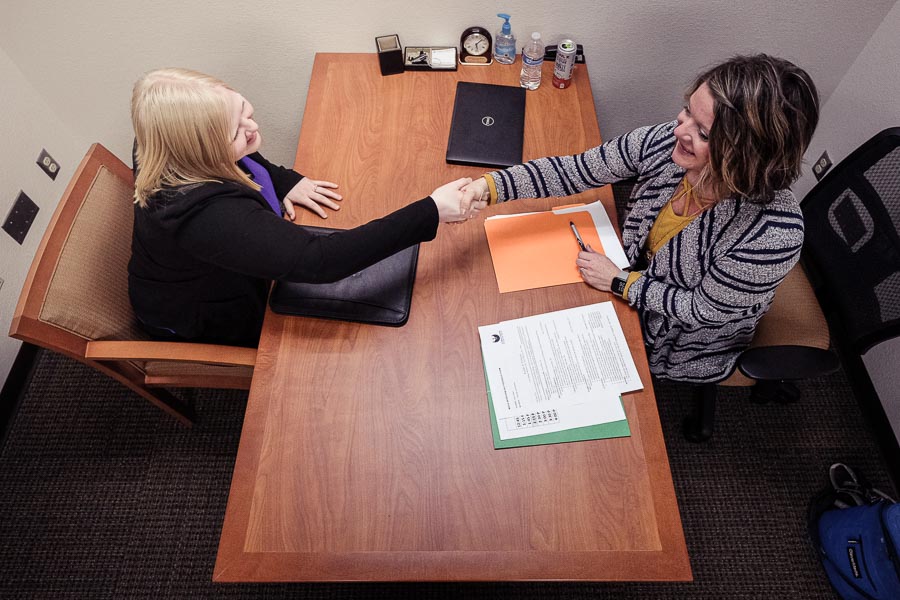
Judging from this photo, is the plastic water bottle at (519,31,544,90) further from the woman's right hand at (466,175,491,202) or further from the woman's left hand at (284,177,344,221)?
the woman's left hand at (284,177,344,221)

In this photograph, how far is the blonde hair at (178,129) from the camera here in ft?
3.59

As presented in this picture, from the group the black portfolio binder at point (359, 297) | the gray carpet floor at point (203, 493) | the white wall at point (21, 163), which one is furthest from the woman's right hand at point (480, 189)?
the white wall at point (21, 163)

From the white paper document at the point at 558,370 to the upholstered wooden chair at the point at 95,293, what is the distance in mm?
604

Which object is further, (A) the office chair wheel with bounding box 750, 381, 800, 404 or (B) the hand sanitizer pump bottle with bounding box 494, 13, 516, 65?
(A) the office chair wheel with bounding box 750, 381, 800, 404

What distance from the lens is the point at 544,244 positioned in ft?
4.50

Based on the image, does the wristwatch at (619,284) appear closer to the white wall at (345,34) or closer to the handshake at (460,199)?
the handshake at (460,199)

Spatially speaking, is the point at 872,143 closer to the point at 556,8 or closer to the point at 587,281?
the point at 587,281

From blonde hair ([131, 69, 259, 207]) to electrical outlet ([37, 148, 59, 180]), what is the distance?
1.21 m

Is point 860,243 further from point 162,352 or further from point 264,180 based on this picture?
Answer: point 162,352

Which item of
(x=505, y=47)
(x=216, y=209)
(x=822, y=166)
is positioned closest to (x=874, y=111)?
(x=822, y=166)

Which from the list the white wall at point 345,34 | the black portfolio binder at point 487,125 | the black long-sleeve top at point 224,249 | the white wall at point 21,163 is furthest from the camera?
the white wall at point 21,163

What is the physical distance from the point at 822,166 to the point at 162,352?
2359 mm

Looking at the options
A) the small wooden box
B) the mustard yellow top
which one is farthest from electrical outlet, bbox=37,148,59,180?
the mustard yellow top

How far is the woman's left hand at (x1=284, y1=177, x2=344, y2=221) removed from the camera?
1.43 metres
